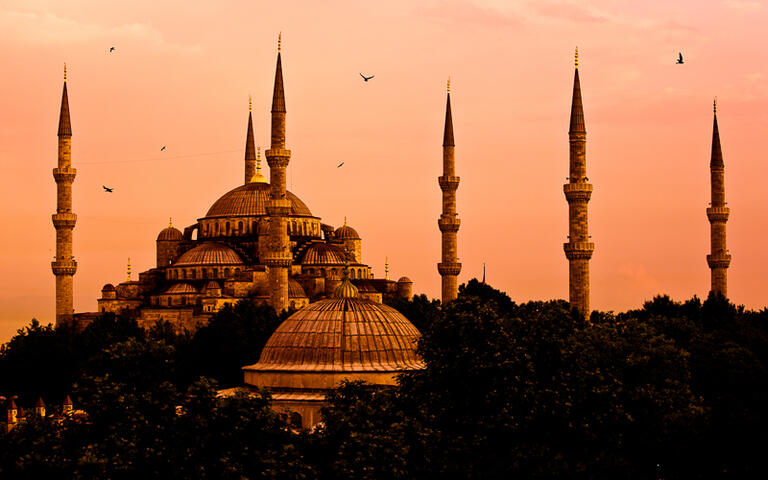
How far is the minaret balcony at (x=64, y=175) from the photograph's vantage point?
66125mm

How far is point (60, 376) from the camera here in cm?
5262

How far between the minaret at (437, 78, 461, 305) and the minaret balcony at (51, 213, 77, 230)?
18.6 meters

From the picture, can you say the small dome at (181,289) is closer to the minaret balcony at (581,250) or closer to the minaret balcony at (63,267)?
the minaret balcony at (63,267)

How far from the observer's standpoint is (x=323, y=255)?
72000 millimetres

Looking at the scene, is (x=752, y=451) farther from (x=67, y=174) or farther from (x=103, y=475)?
(x=67, y=174)

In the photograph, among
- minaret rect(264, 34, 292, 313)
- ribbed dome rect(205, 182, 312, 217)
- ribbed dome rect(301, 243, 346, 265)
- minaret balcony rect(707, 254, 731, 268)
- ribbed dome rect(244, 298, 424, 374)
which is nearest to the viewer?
ribbed dome rect(244, 298, 424, 374)

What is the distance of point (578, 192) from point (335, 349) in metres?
19.3

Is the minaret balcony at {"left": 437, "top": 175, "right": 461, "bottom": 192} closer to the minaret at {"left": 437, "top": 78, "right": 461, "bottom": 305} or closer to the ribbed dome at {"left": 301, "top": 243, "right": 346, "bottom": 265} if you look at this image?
the minaret at {"left": 437, "top": 78, "right": 461, "bottom": 305}

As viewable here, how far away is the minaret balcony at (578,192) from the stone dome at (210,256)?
21840 mm

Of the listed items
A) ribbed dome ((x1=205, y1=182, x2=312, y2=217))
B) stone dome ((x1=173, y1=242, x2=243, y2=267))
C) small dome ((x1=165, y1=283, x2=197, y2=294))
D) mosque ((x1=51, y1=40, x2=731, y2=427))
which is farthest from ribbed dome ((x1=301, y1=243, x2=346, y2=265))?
small dome ((x1=165, y1=283, x2=197, y2=294))

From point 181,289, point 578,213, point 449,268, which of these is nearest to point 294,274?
point 181,289

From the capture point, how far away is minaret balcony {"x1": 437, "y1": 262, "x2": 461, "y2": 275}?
66.4m

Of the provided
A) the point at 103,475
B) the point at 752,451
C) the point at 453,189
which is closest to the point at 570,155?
the point at 453,189

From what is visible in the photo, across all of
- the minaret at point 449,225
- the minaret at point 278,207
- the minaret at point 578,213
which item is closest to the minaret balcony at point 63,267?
the minaret at point 278,207
